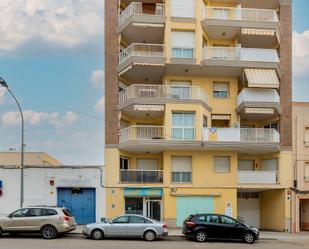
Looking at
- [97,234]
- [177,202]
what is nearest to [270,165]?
[177,202]

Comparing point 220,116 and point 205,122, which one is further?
point 220,116

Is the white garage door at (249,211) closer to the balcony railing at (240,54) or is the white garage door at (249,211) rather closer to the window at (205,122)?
the window at (205,122)

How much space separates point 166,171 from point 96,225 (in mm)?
10143

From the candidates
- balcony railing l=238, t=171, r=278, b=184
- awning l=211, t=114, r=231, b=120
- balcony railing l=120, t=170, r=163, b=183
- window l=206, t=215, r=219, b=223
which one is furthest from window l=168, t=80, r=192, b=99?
window l=206, t=215, r=219, b=223

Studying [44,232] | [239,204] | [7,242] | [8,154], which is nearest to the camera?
[7,242]

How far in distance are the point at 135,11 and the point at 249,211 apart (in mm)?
17781

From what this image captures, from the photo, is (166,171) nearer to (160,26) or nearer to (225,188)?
(225,188)

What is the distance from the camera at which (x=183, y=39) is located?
117 feet

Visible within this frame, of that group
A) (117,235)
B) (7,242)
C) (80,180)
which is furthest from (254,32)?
(7,242)

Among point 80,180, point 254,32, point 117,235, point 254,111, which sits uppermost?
point 254,32

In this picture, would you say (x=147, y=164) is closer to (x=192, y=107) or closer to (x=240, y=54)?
(x=192, y=107)

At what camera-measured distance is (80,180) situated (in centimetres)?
3503

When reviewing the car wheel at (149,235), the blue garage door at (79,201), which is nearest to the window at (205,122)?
the blue garage door at (79,201)

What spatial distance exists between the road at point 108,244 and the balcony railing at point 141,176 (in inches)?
325
